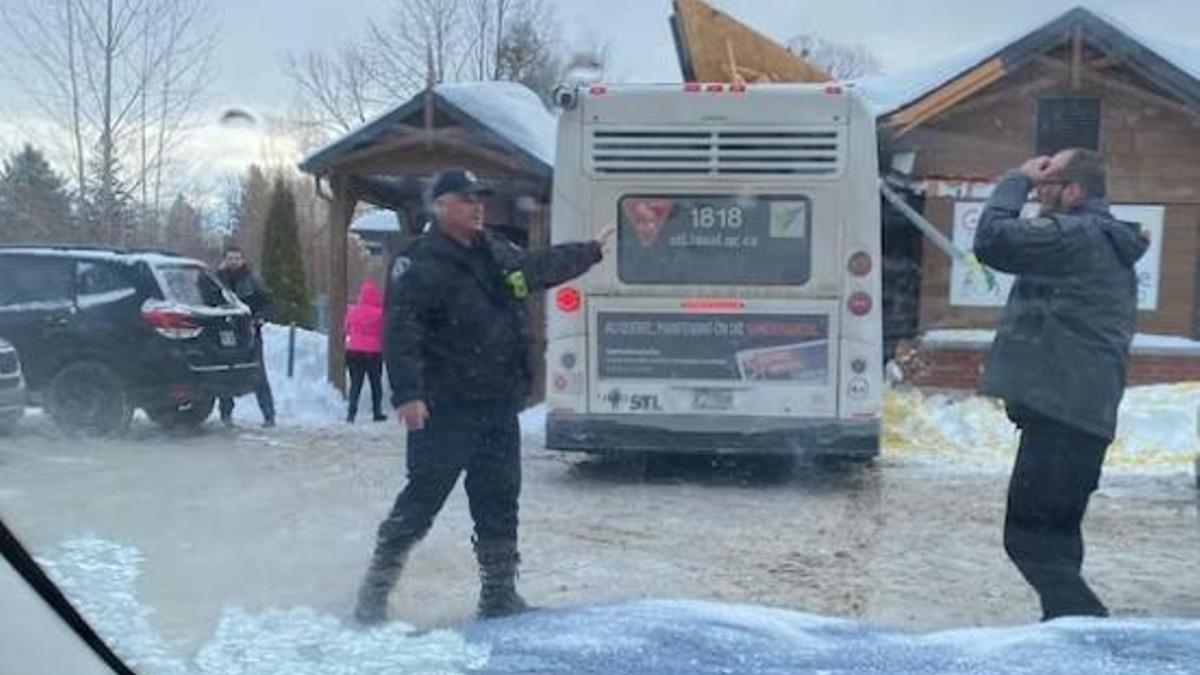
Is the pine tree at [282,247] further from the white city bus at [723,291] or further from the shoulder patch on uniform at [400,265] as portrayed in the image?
the white city bus at [723,291]

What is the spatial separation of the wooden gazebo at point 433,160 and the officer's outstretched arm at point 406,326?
10cm

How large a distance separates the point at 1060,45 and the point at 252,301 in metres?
2.52

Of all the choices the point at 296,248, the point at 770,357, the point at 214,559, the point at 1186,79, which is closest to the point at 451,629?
the point at 214,559

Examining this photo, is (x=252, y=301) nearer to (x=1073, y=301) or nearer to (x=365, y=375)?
(x=365, y=375)

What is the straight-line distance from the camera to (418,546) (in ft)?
16.8

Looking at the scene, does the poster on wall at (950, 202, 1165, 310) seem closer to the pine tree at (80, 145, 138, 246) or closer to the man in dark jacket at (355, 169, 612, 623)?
the man in dark jacket at (355, 169, 612, 623)

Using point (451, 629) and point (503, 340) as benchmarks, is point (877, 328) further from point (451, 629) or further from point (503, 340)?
point (451, 629)

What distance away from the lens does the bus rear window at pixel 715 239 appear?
21.8 feet

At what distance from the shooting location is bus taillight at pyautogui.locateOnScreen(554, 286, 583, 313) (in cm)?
710

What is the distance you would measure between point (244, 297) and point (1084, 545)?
289 centimetres

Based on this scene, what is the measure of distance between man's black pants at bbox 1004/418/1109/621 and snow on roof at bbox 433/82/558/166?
1.87 m

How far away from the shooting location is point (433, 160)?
4855 mm

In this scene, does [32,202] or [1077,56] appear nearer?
[32,202]

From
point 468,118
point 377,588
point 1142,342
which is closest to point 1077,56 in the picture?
point 1142,342
